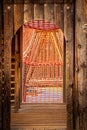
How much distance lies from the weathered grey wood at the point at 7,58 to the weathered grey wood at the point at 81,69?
0.91 meters

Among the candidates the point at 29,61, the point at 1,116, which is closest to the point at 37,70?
the point at 29,61

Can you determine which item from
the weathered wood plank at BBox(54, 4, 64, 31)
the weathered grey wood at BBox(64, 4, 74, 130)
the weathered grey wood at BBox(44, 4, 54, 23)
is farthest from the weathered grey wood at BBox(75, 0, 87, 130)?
the weathered grey wood at BBox(44, 4, 54, 23)

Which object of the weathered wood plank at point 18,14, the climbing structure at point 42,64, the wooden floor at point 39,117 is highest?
the weathered wood plank at point 18,14

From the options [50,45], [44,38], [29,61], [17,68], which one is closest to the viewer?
[17,68]

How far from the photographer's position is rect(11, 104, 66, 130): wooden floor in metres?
5.47

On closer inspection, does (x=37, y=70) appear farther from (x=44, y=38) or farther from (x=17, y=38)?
(x=17, y=38)

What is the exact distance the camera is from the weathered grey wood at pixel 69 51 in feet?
15.5

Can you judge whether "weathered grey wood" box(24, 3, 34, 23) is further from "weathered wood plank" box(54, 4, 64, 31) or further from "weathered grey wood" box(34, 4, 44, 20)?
"weathered wood plank" box(54, 4, 64, 31)

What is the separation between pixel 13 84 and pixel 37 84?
12.4 feet

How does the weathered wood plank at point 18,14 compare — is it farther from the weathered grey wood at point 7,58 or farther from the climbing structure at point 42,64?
the climbing structure at point 42,64

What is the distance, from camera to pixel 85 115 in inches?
187

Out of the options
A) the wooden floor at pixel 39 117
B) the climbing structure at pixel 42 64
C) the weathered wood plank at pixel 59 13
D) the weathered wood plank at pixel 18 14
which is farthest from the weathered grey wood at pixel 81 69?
the climbing structure at pixel 42 64

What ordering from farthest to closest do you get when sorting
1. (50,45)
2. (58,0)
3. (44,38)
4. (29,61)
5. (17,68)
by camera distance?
(50,45) → (44,38) → (29,61) → (17,68) → (58,0)

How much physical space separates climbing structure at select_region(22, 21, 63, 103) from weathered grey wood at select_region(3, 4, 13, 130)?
4.64 metres
